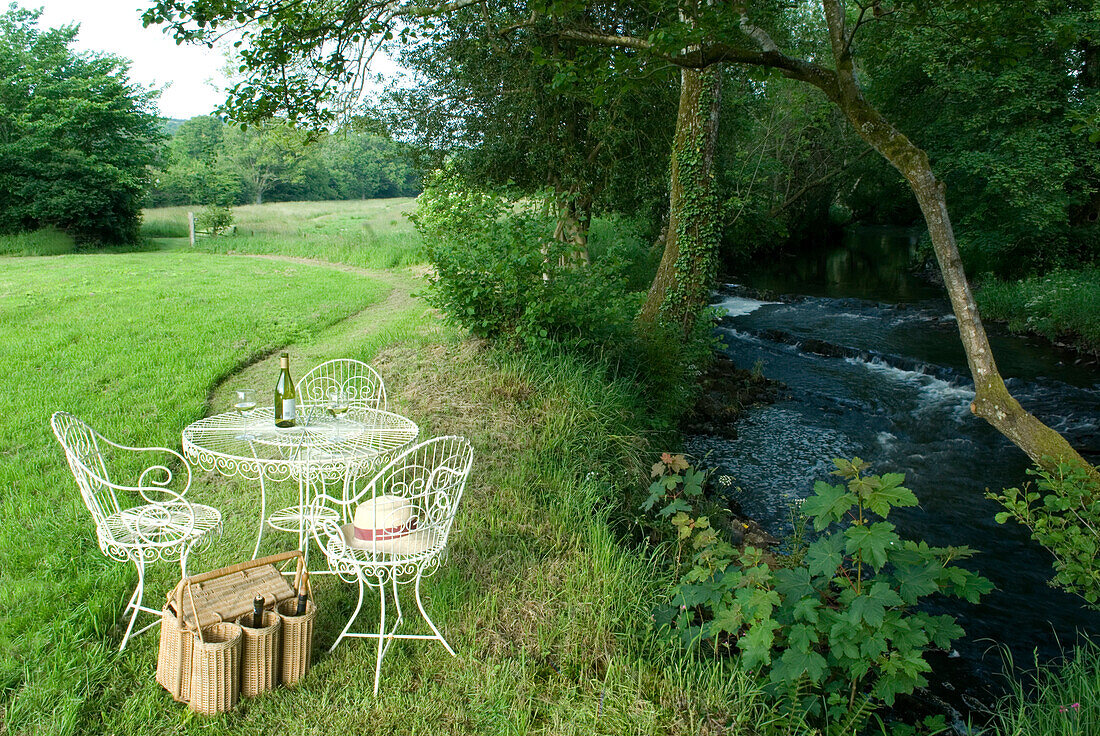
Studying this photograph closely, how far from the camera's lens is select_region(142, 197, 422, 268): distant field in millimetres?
20000

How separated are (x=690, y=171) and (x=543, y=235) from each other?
3.34m

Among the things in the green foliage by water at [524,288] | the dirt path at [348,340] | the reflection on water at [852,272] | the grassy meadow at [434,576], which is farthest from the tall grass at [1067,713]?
the reflection on water at [852,272]

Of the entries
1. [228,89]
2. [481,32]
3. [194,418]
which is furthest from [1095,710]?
[481,32]

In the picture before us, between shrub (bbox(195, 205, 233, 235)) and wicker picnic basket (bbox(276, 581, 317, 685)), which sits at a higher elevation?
shrub (bbox(195, 205, 233, 235))

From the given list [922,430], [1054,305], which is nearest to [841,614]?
[922,430]

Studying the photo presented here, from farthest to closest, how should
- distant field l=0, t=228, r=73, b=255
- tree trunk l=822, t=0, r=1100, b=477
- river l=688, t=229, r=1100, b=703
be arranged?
distant field l=0, t=228, r=73, b=255 → river l=688, t=229, r=1100, b=703 → tree trunk l=822, t=0, r=1100, b=477

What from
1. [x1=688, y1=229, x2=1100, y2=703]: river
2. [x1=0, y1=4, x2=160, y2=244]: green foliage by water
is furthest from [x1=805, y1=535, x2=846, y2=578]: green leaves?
[x1=0, y1=4, x2=160, y2=244]: green foliage by water

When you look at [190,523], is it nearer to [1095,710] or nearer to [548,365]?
[548,365]

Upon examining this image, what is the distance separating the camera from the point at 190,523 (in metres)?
3.58

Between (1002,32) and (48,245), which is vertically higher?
(1002,32)

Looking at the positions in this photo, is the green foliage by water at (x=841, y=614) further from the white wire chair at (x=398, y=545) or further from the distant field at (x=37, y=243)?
the distant field at (x=37, y=243)

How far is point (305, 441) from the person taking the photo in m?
3.95

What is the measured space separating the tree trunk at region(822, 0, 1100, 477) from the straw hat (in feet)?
13.3

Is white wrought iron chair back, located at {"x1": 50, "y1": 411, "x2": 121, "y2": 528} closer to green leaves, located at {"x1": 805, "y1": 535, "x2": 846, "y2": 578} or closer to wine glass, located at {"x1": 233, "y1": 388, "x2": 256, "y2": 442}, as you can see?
wine glass, located at {"x1": 233, "y1": 388, "x2": 256, "y2": 442}
